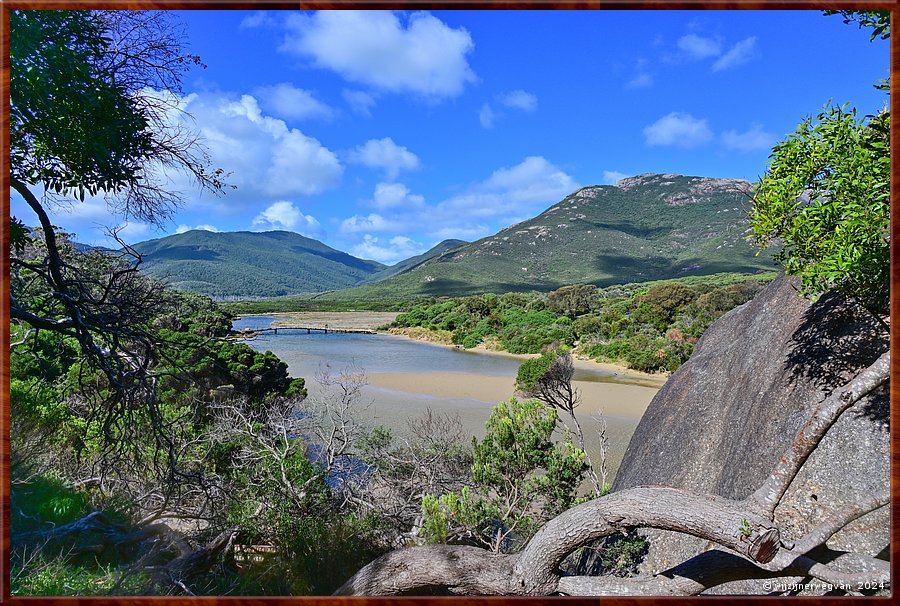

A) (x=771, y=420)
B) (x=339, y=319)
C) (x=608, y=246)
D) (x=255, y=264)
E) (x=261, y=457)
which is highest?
(x=608, y=246)

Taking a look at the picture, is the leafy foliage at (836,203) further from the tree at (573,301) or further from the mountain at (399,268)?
the mountain at (399,268)

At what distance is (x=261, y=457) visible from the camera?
592 cm

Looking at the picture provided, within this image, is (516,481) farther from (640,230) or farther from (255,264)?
(640,230)

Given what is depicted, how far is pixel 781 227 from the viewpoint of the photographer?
2.46 meters

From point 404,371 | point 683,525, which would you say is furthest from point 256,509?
point 404,371

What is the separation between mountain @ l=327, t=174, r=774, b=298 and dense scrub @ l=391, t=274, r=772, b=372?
310cm

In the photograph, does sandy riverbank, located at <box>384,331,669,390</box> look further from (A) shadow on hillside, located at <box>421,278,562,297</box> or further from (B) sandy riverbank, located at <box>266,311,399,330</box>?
(A) shadow on hillside, located at <box>421,278,562,297</box>

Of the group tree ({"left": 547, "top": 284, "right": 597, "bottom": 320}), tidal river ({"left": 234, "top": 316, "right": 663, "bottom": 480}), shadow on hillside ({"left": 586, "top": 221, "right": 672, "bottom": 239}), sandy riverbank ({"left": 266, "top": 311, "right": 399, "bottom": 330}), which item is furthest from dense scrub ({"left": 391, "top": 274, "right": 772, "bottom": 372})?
shadow on hillside ({"left": 586, "top": 221, "right": 672, "bottom": 239})

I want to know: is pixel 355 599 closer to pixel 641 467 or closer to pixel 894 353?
pixel 894 353

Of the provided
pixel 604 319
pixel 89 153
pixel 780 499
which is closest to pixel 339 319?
pixel 604 319

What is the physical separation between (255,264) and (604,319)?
15738 mm

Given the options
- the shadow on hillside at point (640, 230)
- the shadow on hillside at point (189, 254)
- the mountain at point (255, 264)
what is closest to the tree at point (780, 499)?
the shadow on hillside at point (189, 254)

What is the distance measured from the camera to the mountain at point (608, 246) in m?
25.2

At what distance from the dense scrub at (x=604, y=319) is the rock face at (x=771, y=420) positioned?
12243 millimetres
